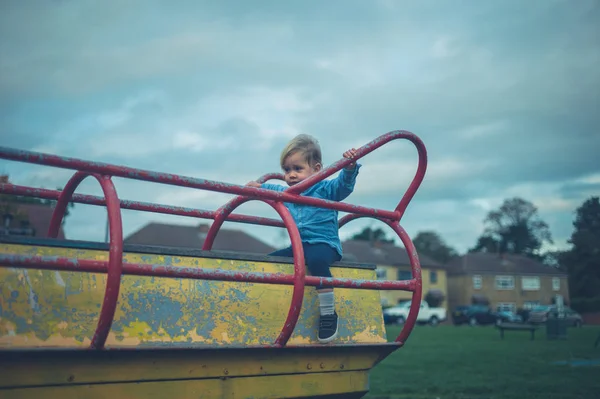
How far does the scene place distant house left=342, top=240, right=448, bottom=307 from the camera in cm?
5309

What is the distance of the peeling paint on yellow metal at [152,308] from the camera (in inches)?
69.3

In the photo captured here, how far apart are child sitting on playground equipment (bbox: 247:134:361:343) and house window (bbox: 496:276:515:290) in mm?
62382

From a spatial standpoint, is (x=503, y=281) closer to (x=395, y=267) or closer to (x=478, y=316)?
(x=395, y=267)

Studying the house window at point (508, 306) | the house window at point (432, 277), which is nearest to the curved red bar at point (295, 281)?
the house window at point (432, 277)

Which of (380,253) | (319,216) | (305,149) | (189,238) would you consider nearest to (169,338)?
(319,216)

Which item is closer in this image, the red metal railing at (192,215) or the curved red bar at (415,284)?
the red metal railing at (192,215)

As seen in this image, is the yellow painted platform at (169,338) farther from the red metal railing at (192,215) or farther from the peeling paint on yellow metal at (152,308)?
the red metal railing at (192,215)

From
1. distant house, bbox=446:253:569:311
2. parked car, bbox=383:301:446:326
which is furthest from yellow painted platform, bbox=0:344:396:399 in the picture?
distant house, bbox=446:253:569:311

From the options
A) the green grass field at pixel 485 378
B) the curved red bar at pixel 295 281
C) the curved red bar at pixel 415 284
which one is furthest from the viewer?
the green grass field at pixel 485 378

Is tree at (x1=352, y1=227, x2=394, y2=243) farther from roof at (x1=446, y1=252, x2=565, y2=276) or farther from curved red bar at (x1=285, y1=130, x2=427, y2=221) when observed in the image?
curved red bar at (x1=285, y1=130, x2=427, y2=221)

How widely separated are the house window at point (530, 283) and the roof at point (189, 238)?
103 feet

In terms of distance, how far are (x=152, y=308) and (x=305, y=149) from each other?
4.27 feet

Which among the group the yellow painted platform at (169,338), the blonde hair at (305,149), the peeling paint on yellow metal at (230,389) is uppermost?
the blonde hair at (305,149)

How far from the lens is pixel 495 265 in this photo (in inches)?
2440
